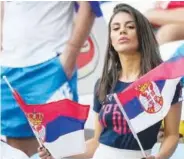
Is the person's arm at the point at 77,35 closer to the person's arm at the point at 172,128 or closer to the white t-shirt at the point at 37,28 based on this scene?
the white t-shirt at the point at 37,28

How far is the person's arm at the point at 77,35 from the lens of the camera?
5.88 feet

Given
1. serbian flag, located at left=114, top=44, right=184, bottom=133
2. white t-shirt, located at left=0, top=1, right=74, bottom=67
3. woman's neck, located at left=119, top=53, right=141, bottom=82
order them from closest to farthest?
serbian flag, located at left=114, top=44, right=184, bottom=133
woman's neck, located at left=119, top=53, right=141, bottom=82
white t-shirt, located at left=0, top=1, right=74, bottom=67

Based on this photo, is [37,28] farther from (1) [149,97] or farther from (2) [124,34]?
(1) [149,97]

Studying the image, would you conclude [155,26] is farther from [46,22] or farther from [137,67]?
[46,22]

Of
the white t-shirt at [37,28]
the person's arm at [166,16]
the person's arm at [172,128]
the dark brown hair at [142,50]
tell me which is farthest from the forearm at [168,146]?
the white t-shirt at [37,28]

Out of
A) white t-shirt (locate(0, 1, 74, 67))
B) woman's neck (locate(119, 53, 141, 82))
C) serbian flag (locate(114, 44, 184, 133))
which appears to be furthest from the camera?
white t-shirt (locate(0, 1, 74, 67))

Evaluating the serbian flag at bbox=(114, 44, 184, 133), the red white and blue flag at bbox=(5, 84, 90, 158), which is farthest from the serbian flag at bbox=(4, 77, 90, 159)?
the serbian flag at bbox=(114, 44, 184, 133)

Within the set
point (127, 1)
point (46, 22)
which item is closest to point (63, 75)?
point (46, 22)

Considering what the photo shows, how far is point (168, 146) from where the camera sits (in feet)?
5.07

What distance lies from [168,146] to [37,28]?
0.51 meters

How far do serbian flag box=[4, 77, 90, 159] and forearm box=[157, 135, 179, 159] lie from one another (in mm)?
188

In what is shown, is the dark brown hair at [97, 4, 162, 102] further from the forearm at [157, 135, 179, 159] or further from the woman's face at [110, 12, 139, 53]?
the forearm at [157, 135, 179, 159]

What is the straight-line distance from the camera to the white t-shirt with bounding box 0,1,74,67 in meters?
1.79

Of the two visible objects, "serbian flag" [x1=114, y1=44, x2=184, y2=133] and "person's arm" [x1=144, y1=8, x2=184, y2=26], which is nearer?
"serbian flag" [x1=114, y1=44, x2=184, y2=133]
